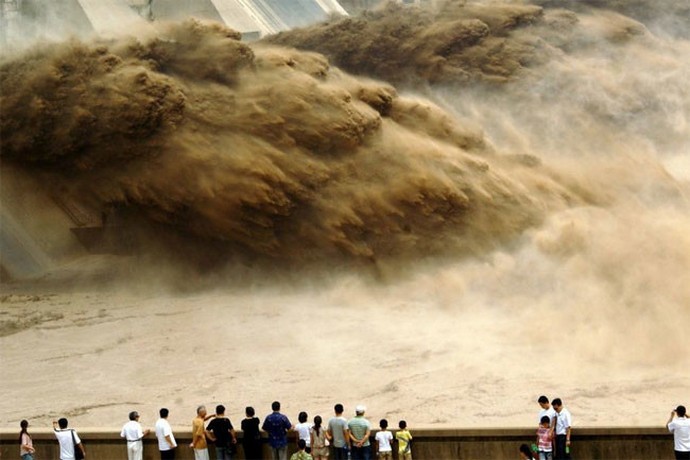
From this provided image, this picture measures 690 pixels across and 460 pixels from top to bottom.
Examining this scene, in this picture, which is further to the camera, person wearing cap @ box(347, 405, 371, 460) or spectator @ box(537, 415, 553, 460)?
person wearing cap @ box(347, 405, 371, 460)

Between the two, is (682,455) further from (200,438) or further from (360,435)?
(200,438)

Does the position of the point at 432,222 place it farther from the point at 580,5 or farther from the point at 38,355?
the point at 580,5

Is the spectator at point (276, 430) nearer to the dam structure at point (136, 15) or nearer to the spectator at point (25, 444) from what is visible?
the spectator at point (25, 444)

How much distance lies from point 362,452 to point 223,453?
58.3 inches

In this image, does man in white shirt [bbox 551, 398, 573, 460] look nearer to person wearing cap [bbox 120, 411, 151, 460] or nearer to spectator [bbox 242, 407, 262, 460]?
spectator [bbox 242, 407, 262, 460]

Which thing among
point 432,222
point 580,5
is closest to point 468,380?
point 432,222

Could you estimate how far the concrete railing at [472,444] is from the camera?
12117 mm

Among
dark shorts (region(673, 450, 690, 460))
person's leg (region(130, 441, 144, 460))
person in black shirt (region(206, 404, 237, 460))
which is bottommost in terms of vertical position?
dark shorts (region(673, 450, 690, 460))

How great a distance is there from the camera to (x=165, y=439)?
1222 cm

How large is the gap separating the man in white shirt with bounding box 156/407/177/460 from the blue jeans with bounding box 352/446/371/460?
1.90m

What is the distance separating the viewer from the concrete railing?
477 inches

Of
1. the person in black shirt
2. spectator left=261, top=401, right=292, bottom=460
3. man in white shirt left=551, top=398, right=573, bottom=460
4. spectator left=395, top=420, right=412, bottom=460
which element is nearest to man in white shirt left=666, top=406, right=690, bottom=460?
man in white shirt left=551, top=398, right=573, bottom=460

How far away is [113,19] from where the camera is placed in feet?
83.5

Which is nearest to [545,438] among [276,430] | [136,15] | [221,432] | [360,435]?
[360,435]
